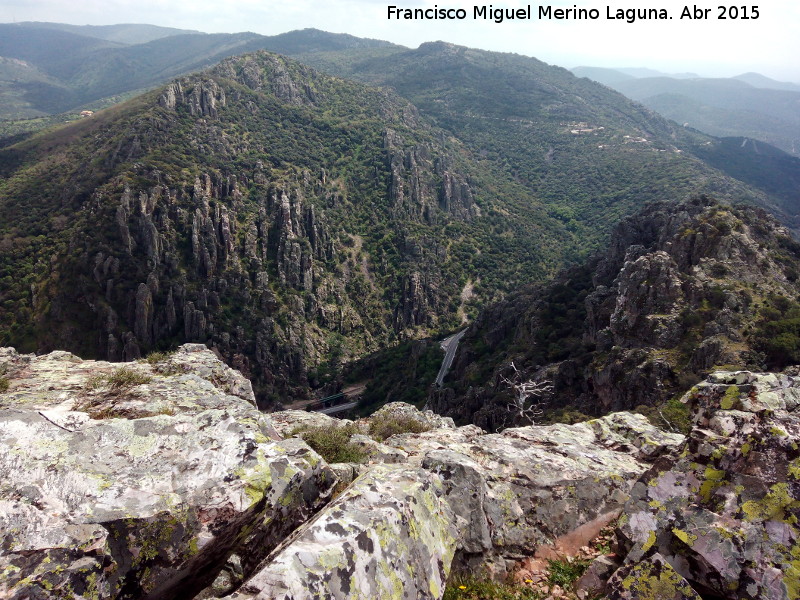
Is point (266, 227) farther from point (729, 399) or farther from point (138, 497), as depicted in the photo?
point (729, 399)

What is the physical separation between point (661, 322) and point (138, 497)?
42.3m

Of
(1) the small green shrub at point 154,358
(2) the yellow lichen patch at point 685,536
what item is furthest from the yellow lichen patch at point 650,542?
(1) the small green shrub at point 154,358

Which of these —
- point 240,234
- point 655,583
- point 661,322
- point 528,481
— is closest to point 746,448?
point 655,583

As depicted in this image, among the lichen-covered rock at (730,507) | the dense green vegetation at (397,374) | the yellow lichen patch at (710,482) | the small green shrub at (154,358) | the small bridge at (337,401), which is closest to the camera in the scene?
the lichen-covered rock at (730,507)

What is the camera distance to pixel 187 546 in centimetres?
671

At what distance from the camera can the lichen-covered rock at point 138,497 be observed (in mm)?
5910

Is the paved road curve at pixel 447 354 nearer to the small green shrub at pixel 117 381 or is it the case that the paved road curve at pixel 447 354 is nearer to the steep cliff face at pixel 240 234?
the steep cliff face at pixel 240 234

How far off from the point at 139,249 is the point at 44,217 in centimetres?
2043

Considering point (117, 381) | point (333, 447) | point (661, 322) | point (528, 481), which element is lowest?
point (661, 322)

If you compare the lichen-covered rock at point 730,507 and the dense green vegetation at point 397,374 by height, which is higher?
the lichen-covered rock at point 730,507

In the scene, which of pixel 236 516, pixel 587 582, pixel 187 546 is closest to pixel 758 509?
pixel 587 582

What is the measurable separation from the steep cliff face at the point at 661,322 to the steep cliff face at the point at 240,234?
2458 inches

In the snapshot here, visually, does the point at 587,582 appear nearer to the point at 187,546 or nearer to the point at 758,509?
the point at 758,509

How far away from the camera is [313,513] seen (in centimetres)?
865
